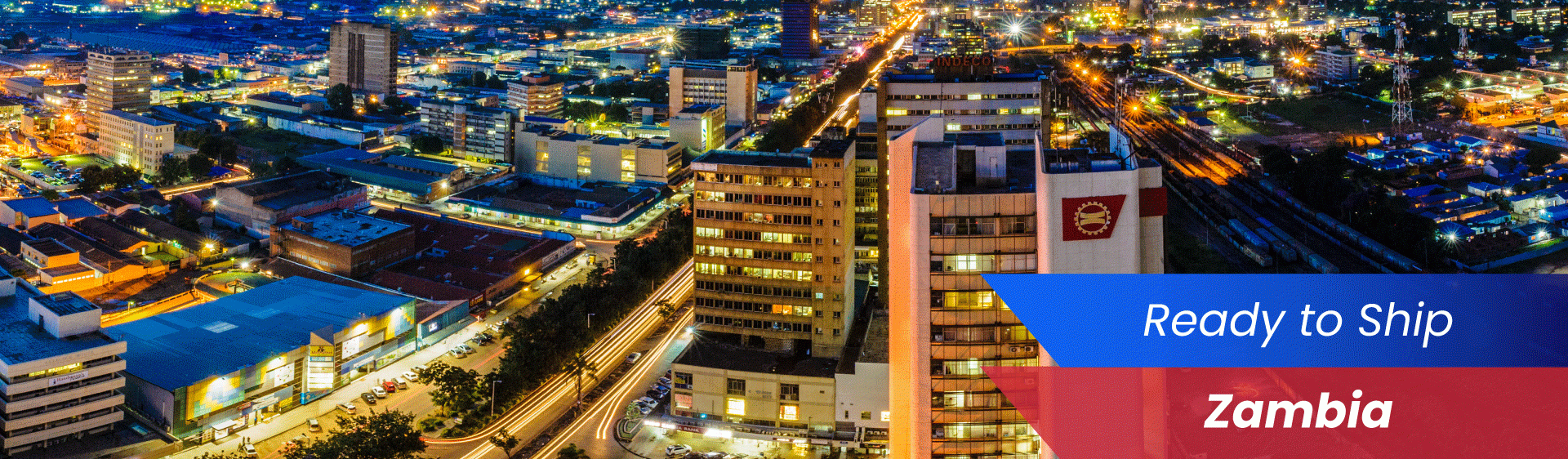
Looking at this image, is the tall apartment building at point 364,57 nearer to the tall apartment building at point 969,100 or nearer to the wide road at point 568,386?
the wide road at point 568,386

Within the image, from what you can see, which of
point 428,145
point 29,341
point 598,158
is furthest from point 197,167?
point 29,341

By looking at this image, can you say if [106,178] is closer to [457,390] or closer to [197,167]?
[197,167]

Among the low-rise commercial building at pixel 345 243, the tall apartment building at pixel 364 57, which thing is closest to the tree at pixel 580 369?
the low-rise commercial building at pixel 345 243

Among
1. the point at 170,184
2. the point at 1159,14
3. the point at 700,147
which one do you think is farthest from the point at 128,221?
the point at 1159,14

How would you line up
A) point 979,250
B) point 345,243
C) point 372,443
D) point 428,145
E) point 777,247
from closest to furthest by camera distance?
point 979,250, point 372,443, point 777,247, point 345,243, point 428,145

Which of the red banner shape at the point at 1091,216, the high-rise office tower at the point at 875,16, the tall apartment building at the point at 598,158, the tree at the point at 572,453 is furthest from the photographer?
the high-rise office tower at the point at 875,16

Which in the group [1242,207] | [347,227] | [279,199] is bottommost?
[347,227]

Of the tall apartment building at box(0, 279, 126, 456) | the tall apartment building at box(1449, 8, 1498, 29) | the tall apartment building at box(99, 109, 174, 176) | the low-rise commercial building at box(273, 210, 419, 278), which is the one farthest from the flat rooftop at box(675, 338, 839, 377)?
the tall apartment building at box(1449, 8, 1498, 29)
